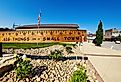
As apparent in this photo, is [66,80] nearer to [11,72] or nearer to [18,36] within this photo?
[11,72]

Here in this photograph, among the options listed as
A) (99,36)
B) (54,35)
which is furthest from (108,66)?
(99,36)

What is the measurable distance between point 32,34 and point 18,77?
3201mm

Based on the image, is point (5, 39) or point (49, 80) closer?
point (49, 80)

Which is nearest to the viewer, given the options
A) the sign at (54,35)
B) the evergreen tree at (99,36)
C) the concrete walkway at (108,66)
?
the concrete walkway at (108,66)

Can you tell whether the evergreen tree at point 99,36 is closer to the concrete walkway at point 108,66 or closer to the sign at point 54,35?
the concrete walkway at point 108,66

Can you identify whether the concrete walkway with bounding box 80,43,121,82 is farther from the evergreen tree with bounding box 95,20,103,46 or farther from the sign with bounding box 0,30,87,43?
the evergreen tree with bounding box 95,20,103,46

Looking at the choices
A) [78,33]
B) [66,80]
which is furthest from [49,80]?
[78,33]

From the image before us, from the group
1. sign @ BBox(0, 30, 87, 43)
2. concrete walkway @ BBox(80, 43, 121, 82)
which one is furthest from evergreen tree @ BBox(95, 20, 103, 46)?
sign @ BBox(0, 30, 87, 43)

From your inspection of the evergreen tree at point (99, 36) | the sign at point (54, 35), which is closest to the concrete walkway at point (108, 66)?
the sign at point (54, 35)

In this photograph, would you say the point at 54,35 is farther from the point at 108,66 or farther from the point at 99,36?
the point at 99,36

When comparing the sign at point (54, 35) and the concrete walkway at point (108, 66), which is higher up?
the sign at point (54, 35)

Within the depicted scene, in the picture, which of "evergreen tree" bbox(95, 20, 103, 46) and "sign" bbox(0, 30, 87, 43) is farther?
"evergreen tree" bbox(95, 20, 103, 46)

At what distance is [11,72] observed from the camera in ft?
43.9

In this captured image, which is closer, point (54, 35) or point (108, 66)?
point (54, 35)
